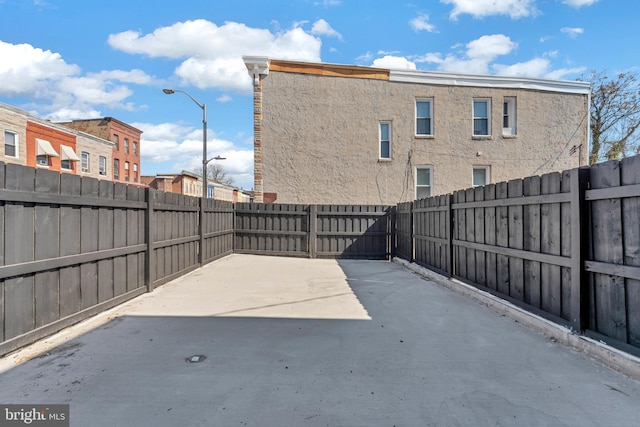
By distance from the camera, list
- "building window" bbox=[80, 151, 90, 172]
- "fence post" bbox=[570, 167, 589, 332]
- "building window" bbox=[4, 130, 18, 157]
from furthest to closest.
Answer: "building window" bbox=[80, 151, 90, 172], "building window" bbox=[4, 130, 18, 157], "fence post" bbox=[570, 167, 589, 332]

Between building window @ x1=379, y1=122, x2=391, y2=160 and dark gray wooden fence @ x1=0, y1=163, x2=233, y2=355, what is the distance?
929 centimetres

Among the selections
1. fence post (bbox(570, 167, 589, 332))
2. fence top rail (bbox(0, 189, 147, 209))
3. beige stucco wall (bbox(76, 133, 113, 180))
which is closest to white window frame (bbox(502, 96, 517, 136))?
fence post (bbox(570, 167, 589, 332))

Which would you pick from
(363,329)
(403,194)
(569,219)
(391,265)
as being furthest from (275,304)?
(403,194)

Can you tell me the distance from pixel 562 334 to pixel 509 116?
42.4 ft

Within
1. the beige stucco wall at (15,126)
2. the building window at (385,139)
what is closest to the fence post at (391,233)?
the building window at (385,139)

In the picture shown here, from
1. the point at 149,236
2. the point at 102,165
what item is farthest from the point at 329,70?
the point at 102,165

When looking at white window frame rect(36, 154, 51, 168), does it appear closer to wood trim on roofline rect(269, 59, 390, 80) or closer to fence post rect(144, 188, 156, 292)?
wood trim on roofline rect(269, 59, 390, 80)

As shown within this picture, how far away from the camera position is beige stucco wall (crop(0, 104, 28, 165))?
21.6 metres

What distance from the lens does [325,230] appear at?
11695 mm

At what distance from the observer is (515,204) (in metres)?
4.84

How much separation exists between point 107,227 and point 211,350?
100 inches

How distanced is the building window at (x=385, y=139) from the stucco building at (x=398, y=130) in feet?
0.13

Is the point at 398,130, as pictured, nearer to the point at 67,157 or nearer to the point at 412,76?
the point at 412,76

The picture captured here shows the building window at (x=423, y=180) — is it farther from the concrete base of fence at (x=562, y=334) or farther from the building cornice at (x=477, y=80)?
the concrete base of fence at (x=562, y=334)
